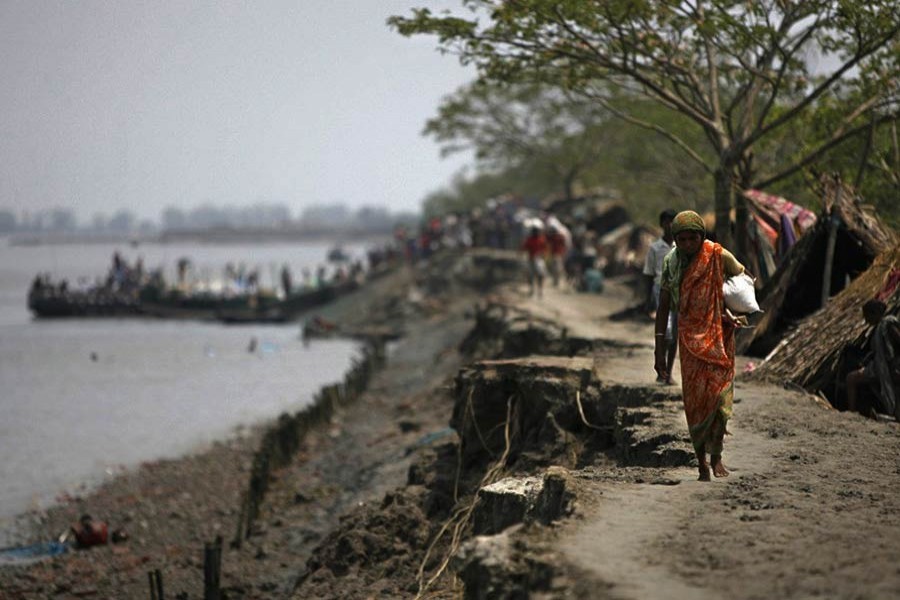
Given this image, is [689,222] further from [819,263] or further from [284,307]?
[284,307]

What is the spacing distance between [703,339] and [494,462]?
4.83 m

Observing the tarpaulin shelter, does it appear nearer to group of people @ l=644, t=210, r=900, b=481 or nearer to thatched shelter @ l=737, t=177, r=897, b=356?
thatched shelter @ l=737, t=177, r=897, b=356

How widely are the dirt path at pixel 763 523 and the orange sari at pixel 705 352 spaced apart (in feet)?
1.23

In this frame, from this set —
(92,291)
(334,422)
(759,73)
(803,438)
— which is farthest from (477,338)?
(92,291)

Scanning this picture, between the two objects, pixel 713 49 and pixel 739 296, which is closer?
pixel 739 296

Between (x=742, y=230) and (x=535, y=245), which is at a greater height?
(x=742, y=230)

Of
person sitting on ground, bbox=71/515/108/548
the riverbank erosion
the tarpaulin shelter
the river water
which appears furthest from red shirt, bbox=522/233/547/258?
person sitting on ground, bbox=71/515/108/548

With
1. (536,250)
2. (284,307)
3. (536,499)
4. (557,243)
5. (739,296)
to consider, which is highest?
(557,243)

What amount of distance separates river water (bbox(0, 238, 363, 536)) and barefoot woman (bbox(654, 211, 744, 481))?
1246cm

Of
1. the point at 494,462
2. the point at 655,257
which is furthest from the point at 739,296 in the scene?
the point at 494,462

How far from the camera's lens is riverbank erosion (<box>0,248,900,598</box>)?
4.98 meters

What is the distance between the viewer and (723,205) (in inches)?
537

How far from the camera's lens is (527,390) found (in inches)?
428

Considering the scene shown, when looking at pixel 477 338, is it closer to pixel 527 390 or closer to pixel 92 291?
pixel 527 390
